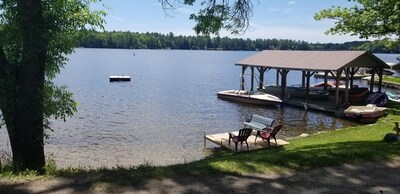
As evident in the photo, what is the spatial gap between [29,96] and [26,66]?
27.9 inches

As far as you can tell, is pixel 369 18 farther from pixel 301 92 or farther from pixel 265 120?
pixel 301 92

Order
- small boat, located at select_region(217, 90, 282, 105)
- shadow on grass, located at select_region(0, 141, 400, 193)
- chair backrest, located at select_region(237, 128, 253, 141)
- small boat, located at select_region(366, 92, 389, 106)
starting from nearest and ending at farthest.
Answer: shadow on grass, located at select_region(0, 141, 400, 193) → chair backrest, located at select_region(237, 128, 253, 141) → small boat, located at select_region(366, 92, 389, 106) → small boat, located at select_region(217, 90, 282, 105)

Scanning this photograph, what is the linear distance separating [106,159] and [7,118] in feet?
29.5

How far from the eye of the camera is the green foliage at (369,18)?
59.9 feet

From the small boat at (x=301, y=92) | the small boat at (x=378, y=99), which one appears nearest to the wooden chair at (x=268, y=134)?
the small boat at (x=378, y=99)

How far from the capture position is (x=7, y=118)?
367 inches

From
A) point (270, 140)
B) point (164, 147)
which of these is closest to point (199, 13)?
point (270, 140)

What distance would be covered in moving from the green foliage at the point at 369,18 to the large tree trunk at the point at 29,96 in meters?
15.2

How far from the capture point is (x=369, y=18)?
756 inches

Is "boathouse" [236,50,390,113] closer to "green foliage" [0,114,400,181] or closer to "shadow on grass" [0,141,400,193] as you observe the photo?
"green foliage" [0,114,400,181]

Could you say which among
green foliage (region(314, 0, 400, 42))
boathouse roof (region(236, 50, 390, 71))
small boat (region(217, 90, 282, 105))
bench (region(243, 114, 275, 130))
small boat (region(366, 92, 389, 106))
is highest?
green foliage (region(314, 0, 400, 42))

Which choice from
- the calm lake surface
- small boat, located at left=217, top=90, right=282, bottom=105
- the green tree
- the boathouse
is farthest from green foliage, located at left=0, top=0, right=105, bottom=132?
small boat, located at left=217, top=90, right=282, bottom=105

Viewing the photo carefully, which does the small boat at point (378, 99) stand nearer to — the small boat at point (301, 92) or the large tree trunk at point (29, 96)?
the small boat at point (301, 92)

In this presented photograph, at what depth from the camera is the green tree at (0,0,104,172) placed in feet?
29.0
